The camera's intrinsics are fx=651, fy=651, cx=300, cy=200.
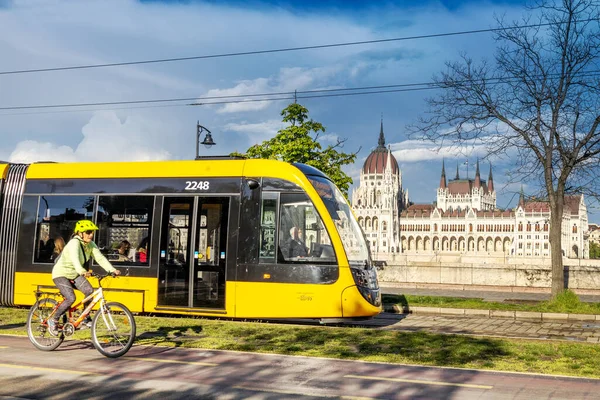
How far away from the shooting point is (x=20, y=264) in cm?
1497

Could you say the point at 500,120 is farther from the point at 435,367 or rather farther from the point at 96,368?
the point at 96,368

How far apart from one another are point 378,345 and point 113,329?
3.85 m

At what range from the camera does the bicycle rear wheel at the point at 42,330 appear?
9000 millimetres

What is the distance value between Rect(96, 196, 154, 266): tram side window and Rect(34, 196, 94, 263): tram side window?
1.57 ft

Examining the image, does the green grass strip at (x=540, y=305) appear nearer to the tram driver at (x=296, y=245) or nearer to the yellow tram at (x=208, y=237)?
the yellow tram at (x=208, y=237)

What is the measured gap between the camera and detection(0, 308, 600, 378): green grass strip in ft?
27.5

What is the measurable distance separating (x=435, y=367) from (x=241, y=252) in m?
5.83

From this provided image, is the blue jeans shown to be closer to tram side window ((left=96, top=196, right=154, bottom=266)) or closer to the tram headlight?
tram side window ((left=96, top=196, right=154, bottom=266))

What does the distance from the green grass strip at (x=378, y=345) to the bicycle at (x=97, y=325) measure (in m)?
1.08

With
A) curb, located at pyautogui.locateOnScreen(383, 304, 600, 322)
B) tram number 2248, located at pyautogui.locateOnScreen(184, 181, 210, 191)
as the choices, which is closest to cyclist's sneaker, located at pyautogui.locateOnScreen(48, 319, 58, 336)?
tram number 2248, located at pyautogui.locateOnScreen(184, 181, 210, 191)

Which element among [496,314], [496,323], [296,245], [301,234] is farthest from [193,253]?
[496,314]

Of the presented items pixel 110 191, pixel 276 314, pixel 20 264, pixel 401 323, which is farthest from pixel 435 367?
pixel 20 264

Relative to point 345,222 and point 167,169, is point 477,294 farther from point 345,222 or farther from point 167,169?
point 167,169

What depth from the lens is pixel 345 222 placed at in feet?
42.8
